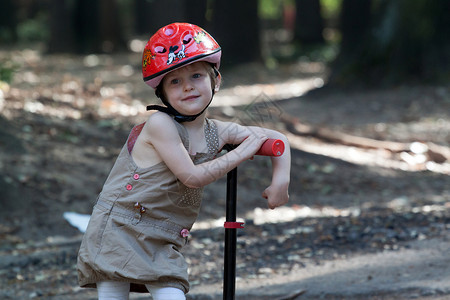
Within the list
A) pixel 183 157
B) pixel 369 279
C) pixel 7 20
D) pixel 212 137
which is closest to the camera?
pixel 183 157

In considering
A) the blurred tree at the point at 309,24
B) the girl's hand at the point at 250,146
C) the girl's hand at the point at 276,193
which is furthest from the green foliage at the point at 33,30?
the girl's hand at the point at 276,193

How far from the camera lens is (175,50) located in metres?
2.81

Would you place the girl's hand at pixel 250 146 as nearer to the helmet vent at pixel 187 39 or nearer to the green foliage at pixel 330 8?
the helmet vent at pixel 187 39

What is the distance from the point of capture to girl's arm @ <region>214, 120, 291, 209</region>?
2.84 meters

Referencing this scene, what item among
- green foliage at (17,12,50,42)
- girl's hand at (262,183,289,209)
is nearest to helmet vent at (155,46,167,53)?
girl's hand at (262,183,289,209)

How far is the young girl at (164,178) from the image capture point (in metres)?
2.82

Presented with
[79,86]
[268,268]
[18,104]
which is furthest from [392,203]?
[79,86]

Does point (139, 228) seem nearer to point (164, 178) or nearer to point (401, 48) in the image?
point (164, 178)

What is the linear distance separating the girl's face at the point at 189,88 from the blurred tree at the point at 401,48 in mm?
10470

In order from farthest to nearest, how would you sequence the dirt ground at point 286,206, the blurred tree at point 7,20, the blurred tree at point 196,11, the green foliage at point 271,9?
the green foliage at point 271,9
the blurred tree at point 7,20
the blurred tree at point 196,11
the dirt ground at point 286,206

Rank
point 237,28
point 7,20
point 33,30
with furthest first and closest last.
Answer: point 33,30 < point 7,20 < point 237,28

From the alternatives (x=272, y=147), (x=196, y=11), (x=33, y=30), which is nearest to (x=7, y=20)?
(x=33, y=30)

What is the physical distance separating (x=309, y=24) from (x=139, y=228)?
75.0 feet

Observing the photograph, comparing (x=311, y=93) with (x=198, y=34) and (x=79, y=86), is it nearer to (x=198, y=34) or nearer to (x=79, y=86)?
(x=79, y=86)
